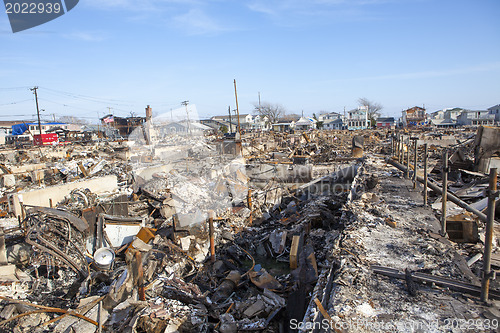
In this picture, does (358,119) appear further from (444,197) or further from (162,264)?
(162,264)

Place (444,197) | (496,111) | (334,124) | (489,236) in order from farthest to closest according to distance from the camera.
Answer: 1. (334,124)
2. (496,111)
3. (444,197)
4. (489,236)

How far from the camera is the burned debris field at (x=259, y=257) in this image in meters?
3.57

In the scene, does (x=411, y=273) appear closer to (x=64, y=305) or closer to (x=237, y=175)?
(x=64, y=305)

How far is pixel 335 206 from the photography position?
10133mm

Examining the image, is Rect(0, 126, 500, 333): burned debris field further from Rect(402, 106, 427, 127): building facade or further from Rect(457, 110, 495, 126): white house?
Rect(457, 110, 495, 126): white house

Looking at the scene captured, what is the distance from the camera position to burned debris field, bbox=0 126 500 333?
11.7 feet

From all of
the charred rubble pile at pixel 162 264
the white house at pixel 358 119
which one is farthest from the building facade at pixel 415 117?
the charred rubble pile at pixel 162 264

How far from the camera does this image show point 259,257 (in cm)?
867

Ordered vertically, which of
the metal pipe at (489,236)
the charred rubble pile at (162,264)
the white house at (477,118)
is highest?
the white house at (477,118)

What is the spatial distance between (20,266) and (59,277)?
1.08 m

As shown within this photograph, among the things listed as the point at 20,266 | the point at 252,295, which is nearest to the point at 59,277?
the point at 20,266

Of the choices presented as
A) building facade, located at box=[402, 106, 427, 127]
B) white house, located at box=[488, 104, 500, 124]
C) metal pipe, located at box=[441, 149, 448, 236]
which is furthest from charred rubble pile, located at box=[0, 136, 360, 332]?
white house, located at box=[488, 104, 500, 124]

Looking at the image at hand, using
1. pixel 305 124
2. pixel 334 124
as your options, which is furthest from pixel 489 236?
pixel 334 124

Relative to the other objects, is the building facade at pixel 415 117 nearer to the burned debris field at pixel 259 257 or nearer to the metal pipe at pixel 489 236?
the burned debris field at pixel 259 257
